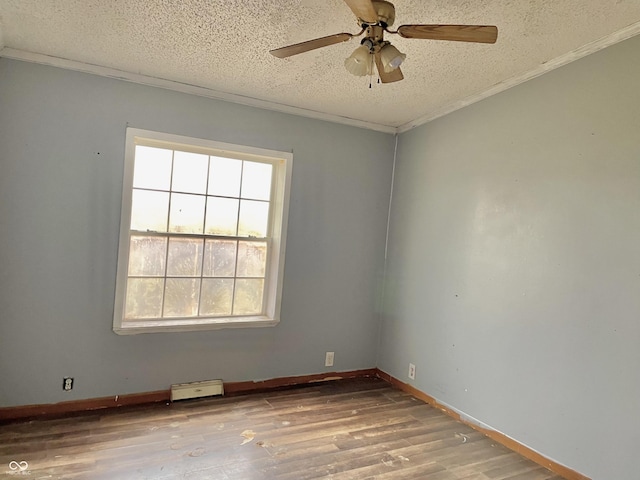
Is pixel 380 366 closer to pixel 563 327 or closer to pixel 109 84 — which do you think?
pixel 563 327

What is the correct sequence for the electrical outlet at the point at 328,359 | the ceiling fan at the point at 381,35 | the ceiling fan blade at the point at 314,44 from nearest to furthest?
the ceiling fan at the point at 381,35 < the ceiling fan blade at the point at 314,44 < the electrical outlet at the point at 328,359

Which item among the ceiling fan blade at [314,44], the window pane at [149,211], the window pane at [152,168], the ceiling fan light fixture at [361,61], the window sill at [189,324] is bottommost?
the window sill at [189,324]

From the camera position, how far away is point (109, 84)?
2.85 meters

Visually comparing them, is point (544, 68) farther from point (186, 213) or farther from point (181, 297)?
point (181, 297)

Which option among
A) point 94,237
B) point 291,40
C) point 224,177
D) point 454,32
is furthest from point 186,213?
point 454,32

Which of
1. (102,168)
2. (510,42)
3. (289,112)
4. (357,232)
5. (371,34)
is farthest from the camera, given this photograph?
(357,232)

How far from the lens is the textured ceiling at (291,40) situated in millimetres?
1976

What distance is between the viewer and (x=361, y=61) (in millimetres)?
1812

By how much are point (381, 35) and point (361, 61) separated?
0.45 feet

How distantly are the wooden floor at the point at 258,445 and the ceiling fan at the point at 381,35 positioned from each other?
219 centimetres

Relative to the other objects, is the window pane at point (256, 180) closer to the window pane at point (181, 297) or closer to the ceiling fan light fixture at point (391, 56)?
the window pane at point (181, 297)

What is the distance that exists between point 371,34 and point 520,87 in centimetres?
151

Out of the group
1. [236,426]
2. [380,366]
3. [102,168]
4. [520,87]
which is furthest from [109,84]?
[380,366]

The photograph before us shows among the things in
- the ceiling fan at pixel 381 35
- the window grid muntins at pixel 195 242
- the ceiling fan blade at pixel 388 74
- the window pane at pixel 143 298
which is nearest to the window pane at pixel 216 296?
the window grid muntins at pixel 195 242
